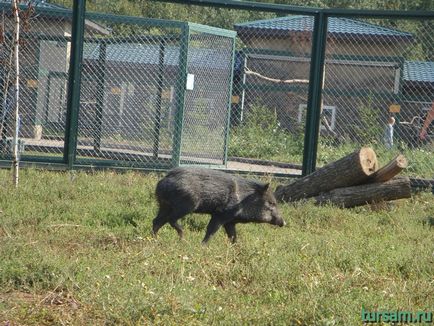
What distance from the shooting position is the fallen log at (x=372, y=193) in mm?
11234

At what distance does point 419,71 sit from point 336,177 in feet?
12.0

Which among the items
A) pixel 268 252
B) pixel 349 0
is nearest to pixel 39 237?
pixel 268 252

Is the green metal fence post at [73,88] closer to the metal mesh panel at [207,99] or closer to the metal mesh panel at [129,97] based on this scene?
the metal mesh panel at [129,97]

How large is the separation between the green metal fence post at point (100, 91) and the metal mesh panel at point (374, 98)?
338 centimetres

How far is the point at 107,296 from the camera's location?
227 inches

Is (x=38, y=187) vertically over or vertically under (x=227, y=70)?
under

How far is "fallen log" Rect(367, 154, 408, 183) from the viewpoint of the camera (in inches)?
435

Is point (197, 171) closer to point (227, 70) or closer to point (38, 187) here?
point (38, 187)

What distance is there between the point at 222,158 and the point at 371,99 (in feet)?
8.05

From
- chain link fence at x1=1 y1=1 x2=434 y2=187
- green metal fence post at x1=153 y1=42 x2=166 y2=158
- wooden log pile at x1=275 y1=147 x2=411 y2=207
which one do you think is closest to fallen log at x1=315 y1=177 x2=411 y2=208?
wooden log pile at x1=275 y1=147 x2=411 y2=207

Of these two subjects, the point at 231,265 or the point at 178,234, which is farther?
the point at 178,234

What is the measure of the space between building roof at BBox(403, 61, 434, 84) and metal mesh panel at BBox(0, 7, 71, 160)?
5318mm

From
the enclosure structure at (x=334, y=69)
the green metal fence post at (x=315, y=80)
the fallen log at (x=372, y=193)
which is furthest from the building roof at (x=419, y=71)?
the fallen log at (x=372, y=193)

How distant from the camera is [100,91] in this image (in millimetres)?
13594
